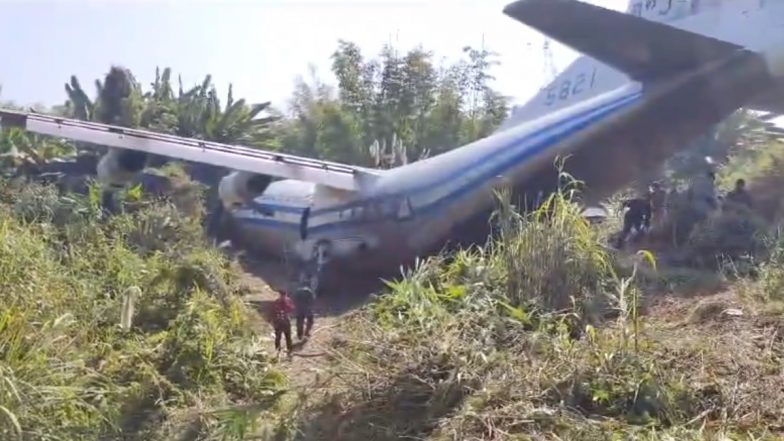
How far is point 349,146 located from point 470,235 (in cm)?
1590

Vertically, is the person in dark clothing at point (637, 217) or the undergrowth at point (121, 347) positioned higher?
the person in dark clothing at point (637, 217)

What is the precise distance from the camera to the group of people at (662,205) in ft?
37.5

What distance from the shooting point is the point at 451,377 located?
4.99 metres

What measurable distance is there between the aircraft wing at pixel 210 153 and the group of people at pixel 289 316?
133 inches

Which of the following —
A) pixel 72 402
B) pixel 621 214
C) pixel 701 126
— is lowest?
pixel 72 402

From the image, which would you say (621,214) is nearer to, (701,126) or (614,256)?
(701,126)

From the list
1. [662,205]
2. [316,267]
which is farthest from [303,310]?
[662,205]

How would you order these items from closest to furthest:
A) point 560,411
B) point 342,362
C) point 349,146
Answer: point 560,411 < point 342,362 < point 349,146

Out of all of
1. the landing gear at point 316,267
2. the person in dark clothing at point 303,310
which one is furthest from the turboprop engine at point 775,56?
the person in dark clothing at point 303,310

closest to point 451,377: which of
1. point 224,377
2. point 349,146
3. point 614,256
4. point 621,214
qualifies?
point 224,377

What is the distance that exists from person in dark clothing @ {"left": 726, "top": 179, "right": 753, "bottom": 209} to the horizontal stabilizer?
286 centimetres

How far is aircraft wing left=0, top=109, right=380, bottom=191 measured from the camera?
37.6ft

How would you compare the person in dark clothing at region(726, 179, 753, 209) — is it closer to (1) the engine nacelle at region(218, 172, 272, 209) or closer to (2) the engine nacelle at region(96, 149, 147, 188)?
(1) the engine nacelle at region(218, 172, 272, 209)

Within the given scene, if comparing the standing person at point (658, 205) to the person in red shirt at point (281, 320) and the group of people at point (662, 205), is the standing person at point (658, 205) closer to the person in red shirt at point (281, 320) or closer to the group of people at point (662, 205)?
the group of people at point (662, 205)
